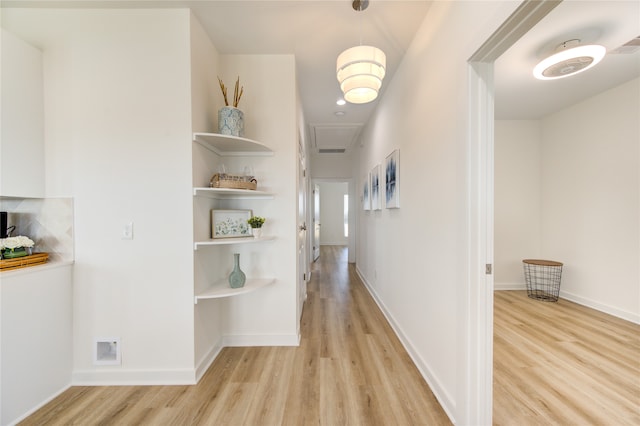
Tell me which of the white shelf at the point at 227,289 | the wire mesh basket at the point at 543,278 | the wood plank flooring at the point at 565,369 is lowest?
the wood plank flooring at the point at 565,369

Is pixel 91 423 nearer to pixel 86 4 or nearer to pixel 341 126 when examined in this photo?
pixel 86 4

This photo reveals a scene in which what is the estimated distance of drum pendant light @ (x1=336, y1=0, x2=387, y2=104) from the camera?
1.61 m

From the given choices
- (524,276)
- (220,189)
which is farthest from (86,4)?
(524,276)

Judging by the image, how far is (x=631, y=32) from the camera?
76.9 inches

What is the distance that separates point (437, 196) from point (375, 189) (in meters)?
1.78

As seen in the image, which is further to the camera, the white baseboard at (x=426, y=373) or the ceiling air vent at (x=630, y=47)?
the ceiling air vent at (x=630, y=47)

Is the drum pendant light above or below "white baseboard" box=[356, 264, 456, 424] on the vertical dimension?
above

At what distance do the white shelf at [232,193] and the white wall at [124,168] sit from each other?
120mm

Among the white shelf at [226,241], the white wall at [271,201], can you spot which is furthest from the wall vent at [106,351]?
the white shelf at [226,241]

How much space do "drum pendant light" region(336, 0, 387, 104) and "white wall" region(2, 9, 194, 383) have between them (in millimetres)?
1168

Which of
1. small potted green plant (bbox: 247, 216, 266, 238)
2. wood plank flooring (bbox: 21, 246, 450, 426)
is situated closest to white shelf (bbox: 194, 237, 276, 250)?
small potted green plant (bbox: 247, 216, 266, 238)

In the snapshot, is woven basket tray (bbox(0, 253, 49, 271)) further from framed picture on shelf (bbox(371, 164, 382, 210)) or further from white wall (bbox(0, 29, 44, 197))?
framed picture on shelf (bbox(371, 164, 382, 210))

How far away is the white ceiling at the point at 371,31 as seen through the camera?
178 cm

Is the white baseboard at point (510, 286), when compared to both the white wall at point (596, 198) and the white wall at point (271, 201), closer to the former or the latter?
the white wall at point (596, 198)
